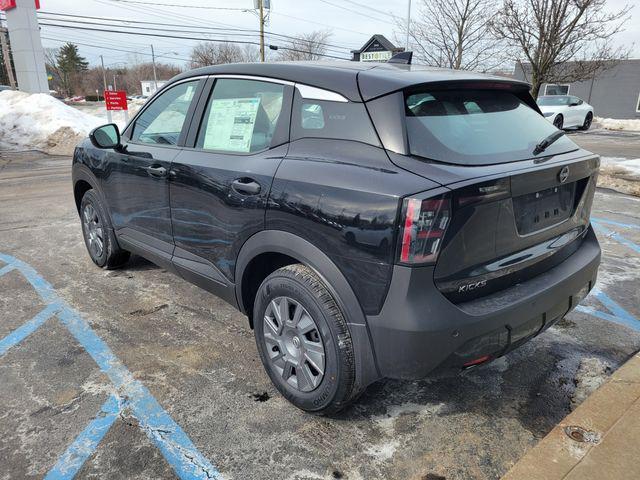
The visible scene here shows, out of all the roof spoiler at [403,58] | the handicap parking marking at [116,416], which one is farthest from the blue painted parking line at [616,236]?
the handicap parking marking at [116,416]

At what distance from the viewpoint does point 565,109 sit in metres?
21.2

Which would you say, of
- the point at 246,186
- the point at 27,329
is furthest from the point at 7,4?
the point at 246,186

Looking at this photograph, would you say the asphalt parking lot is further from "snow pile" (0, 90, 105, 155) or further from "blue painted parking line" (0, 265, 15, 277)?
"snow pile" (0, 90, 105, 155)

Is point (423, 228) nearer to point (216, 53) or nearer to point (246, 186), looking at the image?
point (246, 186)

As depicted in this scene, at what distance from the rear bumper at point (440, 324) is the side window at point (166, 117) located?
6.75ft

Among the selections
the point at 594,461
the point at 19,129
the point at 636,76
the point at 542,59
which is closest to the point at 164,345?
the point at 594,461

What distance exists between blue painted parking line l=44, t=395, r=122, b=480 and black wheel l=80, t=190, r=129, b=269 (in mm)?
1960

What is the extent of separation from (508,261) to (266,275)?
4.27 feet

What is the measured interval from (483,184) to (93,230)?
3.77 m

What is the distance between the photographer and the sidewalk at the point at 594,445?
2.06 meters

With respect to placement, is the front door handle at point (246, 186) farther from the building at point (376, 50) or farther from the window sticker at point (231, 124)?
the building at point (376, 50)

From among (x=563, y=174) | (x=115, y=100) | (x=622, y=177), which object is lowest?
(x=622, y=177)

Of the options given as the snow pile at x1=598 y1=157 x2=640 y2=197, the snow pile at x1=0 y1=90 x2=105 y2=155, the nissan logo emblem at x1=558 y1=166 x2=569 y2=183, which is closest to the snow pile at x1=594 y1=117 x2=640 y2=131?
the snow pile at x1=598 y1=157 x2=640 y2=197

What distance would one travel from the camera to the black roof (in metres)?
2.29
